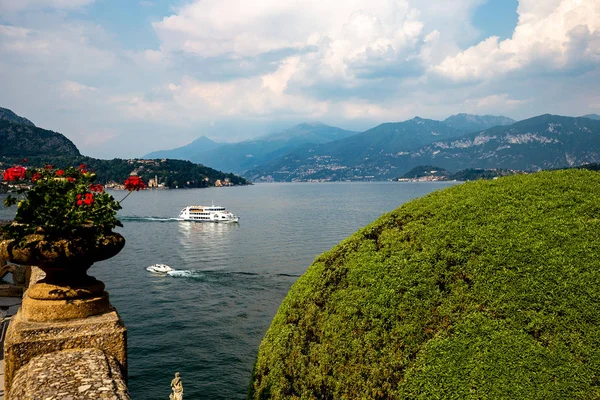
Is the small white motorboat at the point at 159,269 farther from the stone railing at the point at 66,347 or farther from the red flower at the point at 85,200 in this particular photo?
the red flower at the point at 85,200

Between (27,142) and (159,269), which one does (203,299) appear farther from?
(27,142)

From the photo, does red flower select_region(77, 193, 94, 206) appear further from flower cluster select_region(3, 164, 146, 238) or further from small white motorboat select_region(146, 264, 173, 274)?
small white motorboat select_region(146, 264, 173, 274)

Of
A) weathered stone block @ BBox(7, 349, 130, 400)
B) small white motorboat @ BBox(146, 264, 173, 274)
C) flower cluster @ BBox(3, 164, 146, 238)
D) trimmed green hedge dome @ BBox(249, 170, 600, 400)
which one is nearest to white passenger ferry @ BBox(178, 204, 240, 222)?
small white motorboat @ BBox(146, 264, 173, 274)

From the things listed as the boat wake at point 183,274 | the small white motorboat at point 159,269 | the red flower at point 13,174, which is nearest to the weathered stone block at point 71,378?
the red flower at point 13,174

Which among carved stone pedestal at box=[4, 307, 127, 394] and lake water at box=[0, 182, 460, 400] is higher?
carved stone pedestal at box=[4, 307, 127, 394]

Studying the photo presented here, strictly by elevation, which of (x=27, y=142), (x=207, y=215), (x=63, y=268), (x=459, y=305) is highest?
(x=27, y=142)

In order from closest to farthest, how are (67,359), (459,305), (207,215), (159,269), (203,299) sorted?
(67,359)
(459,305)
(203,299)
(159,269)
(207,215)

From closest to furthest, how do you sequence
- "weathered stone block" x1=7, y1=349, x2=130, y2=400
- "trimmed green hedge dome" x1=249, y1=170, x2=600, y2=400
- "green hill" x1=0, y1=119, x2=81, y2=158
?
"weathered stone block" x1=7, y1=349, x2=130, y2=400
"trimmed green hedge dome" x1=249, y1=170, x2=600, y2=400
"green hill" x1=0, y1=119, x2=81, y2=158

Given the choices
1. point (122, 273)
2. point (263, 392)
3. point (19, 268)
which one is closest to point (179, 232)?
point (122, 273)

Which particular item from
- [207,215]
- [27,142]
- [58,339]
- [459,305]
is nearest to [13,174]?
[58,339]
